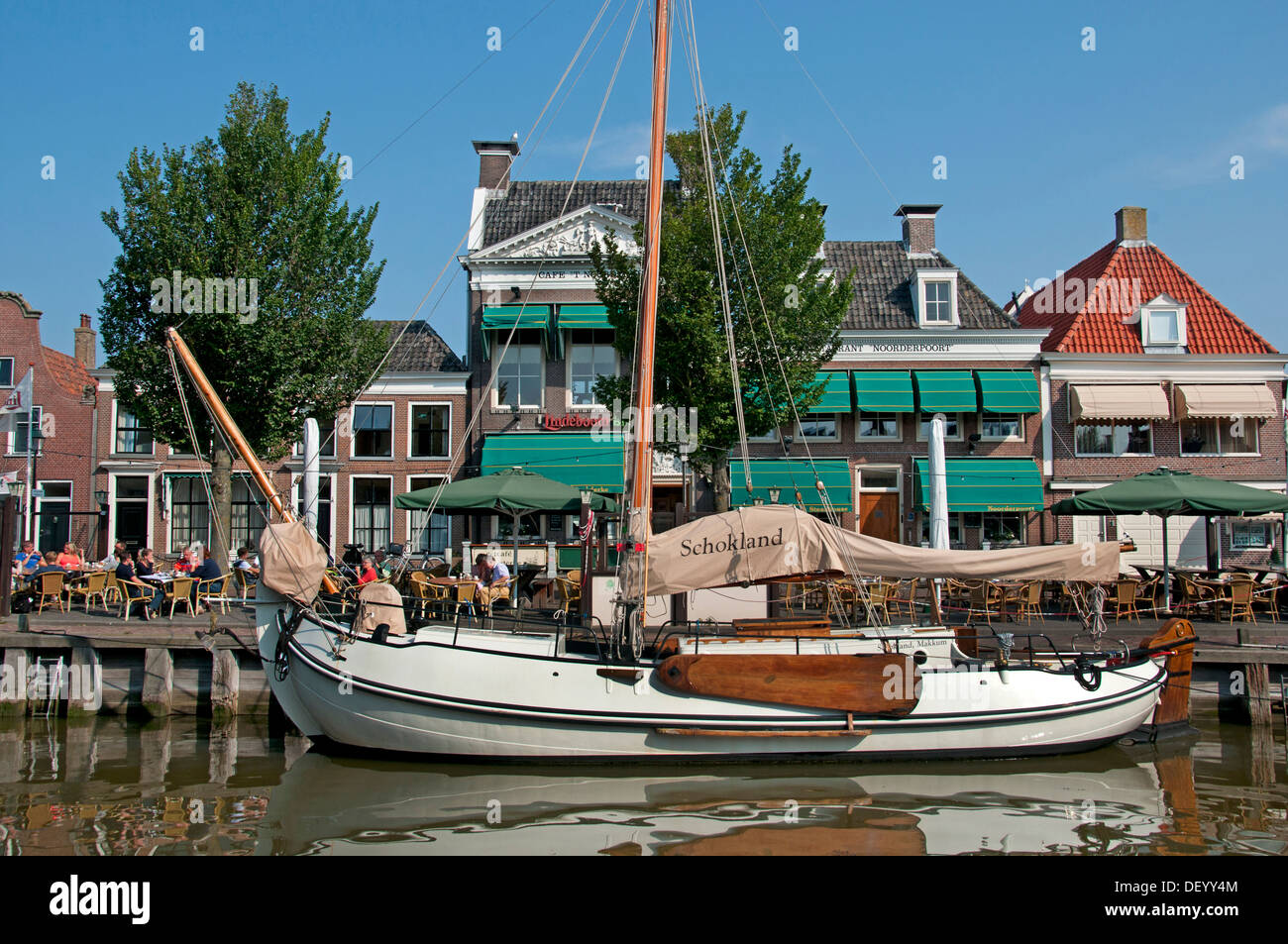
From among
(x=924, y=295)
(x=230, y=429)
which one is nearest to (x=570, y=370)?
(x=924, y=295)

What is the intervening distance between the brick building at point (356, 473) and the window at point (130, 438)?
118 mm

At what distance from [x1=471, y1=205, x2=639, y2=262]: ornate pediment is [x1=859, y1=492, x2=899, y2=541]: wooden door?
1000cm

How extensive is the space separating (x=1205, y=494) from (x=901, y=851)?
11605 millimetres

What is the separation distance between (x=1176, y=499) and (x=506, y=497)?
1214 centimetres

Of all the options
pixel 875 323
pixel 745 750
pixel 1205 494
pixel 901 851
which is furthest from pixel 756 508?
pixel 875 323

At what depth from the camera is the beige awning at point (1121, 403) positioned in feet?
Result: 82.2

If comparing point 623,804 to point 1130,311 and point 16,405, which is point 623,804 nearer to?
point 1130,311

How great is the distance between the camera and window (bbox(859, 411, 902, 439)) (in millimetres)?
26047

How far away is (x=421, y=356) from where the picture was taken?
27.2m

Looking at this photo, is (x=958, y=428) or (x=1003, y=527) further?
(x=958, y=428)

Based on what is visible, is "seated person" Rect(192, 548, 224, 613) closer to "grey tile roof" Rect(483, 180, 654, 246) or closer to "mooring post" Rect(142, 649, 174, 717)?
"mooring post" Rect(142, 649, 174, 717)
